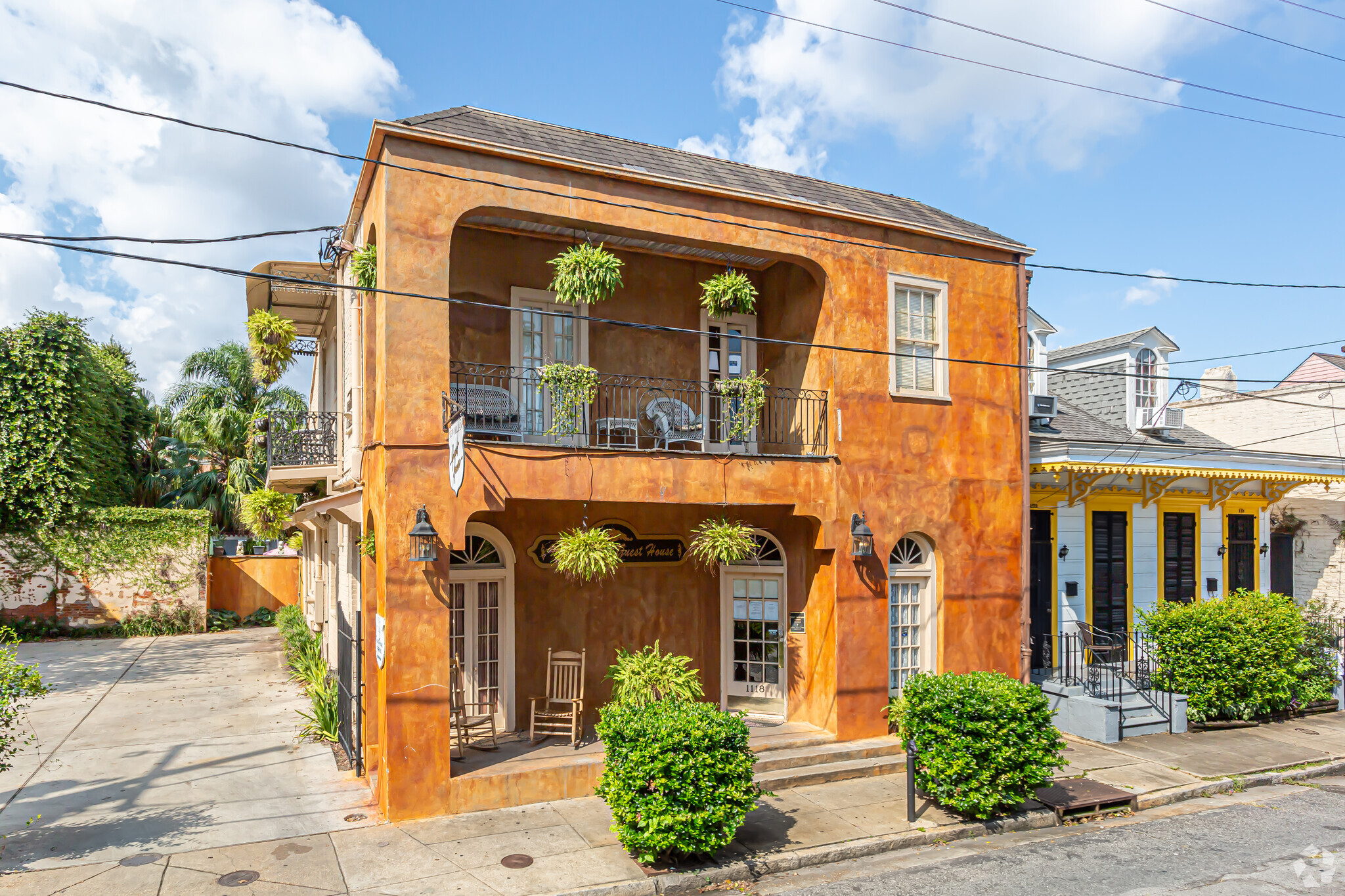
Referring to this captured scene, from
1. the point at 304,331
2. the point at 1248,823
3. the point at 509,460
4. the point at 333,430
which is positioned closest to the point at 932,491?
the point at 1248,823

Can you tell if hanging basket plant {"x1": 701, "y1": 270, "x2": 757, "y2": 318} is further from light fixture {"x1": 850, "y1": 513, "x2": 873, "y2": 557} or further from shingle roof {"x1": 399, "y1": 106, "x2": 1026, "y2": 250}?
light fixture {"x1": 850, "y1": 513, "x2": 873, "y2": 557}

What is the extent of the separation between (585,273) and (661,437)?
96.4 inches

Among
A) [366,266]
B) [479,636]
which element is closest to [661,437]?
[479,636]

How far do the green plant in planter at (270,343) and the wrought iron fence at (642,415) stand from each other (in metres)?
4.01

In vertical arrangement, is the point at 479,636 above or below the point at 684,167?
below

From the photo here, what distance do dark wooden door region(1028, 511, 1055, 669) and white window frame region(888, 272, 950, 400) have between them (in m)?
3.54

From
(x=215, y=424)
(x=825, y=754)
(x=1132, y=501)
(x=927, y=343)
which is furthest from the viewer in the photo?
(x=215, y=424)

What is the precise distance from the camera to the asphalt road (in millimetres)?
7406

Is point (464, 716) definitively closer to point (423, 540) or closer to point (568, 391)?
point (423, 540)

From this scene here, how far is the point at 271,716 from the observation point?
13.0 m

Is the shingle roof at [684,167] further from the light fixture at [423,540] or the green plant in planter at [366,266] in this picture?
the light fixture at [423,540]

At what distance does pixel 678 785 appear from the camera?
757cm

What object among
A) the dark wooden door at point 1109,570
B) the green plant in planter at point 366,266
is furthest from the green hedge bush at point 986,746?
the green plant in planter at point 366,266

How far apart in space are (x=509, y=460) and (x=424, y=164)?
349 cm
